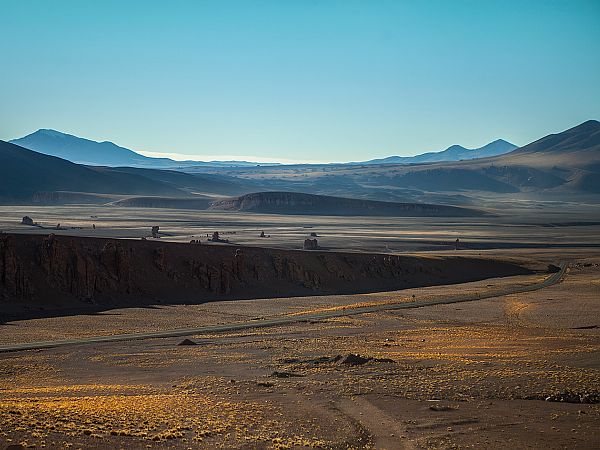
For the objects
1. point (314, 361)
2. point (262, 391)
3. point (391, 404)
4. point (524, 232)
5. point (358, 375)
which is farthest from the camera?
point (524, 232)

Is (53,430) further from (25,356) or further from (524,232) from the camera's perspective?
(524,232)

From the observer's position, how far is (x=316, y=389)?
26.4m

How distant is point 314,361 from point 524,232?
347ft

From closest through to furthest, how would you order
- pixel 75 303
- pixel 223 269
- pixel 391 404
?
pixel 391 404
pixel 75 303
pixel 223 269

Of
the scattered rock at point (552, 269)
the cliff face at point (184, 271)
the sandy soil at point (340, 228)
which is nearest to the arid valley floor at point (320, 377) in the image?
the cliff face at point (184, 271)

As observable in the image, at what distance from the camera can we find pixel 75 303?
173 ft

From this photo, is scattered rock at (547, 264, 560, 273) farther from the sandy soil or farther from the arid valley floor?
the sandy soil

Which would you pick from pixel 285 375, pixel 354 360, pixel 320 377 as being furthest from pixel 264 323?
pixel 320 377

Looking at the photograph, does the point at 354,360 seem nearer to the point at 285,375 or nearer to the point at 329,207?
the point at 285,375

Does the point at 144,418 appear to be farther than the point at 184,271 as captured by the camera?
No

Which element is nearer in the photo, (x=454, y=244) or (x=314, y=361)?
(x=314, y=361)

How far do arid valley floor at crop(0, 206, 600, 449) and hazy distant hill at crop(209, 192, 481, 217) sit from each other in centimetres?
12512

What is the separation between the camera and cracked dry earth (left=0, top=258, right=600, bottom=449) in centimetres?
2036

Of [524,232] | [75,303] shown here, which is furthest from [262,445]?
[524,232]
